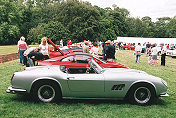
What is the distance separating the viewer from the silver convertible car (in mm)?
4320

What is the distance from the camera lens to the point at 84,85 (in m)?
4.31

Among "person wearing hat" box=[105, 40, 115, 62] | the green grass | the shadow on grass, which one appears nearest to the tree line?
the green grass

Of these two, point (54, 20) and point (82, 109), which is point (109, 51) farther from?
point (54, 20)

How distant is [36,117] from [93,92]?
1.45m

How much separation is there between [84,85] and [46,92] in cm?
100

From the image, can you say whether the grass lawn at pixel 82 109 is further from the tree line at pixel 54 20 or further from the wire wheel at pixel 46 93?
the tree line at pixel 54 20

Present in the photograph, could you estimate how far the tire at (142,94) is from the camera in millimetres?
4441

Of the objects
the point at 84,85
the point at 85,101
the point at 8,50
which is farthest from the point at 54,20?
the point at 84,85

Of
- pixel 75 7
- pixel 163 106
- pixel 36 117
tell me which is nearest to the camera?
pixel 36 117

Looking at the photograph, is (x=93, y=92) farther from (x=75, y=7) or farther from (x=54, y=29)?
(x=75, y=7)

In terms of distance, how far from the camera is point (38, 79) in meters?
4.34

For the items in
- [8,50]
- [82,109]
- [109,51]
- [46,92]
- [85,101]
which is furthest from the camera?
[8,50]

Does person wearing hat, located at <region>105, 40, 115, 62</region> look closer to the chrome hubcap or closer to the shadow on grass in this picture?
the shadow on grass

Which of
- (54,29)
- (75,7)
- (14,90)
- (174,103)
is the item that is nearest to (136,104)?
(174,103)
